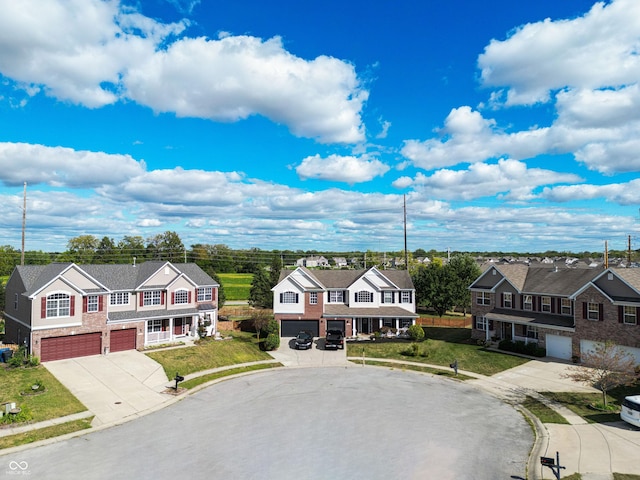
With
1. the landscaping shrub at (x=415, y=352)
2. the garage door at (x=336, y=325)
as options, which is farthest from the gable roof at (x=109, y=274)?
the landscaping shrub at (x=415, y=352)

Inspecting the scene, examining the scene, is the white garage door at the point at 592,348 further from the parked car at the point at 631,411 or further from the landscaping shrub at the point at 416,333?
the landscaping shrub at the point at 416,333

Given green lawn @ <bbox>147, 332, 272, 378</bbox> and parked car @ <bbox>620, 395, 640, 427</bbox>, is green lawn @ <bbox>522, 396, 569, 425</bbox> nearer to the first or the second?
parked car @ <bbox>620, 395, 640, 427</bbox>

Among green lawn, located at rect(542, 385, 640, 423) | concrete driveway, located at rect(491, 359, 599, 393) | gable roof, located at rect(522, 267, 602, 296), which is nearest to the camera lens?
green lawn, located at rect(542, 385, 640, 423)

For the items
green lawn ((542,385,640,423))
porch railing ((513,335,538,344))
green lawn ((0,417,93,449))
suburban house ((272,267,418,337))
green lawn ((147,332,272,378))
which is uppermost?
suburban house ((272,267,418,337))

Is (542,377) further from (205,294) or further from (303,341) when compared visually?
(205,294)

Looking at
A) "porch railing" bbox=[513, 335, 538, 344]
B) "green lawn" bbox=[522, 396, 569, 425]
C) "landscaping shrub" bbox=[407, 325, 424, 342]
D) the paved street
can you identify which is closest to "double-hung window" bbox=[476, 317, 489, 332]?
"porch railing" bbox=[513, 335, 538, 344]

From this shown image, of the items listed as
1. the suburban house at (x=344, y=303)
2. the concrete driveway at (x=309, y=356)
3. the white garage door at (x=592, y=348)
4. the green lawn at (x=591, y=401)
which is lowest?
the concrete driveway at (x=309, y=356)


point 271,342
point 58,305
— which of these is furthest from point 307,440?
point 58,305
